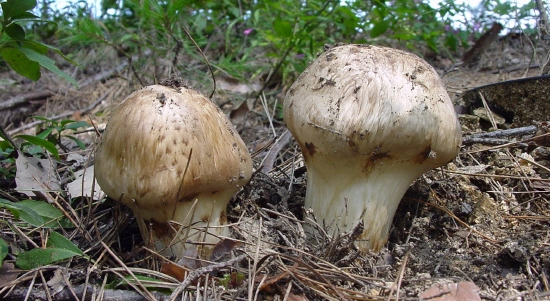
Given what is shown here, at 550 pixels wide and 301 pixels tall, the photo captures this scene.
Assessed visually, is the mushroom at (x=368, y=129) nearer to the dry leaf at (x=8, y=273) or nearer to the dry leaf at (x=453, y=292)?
the dry leaf at (x=453, y=292)

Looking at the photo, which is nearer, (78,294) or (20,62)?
(78,294)

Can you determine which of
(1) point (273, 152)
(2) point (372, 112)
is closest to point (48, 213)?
(1) point (273, 152)

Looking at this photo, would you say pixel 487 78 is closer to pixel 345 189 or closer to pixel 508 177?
pixel 508 177

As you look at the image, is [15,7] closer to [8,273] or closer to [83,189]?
[83,189]

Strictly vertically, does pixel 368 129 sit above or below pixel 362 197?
above

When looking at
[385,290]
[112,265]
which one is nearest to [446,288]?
[385,290]

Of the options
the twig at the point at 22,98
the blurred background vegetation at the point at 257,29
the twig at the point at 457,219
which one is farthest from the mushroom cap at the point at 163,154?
the twig at the point at 22,98

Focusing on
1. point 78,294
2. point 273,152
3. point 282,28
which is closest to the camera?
point 78,294

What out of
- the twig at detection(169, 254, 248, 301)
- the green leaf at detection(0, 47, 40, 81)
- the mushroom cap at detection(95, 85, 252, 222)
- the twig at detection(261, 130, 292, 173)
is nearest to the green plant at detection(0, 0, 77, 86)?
the green leaf at detection(0, 47, 40, 81)
